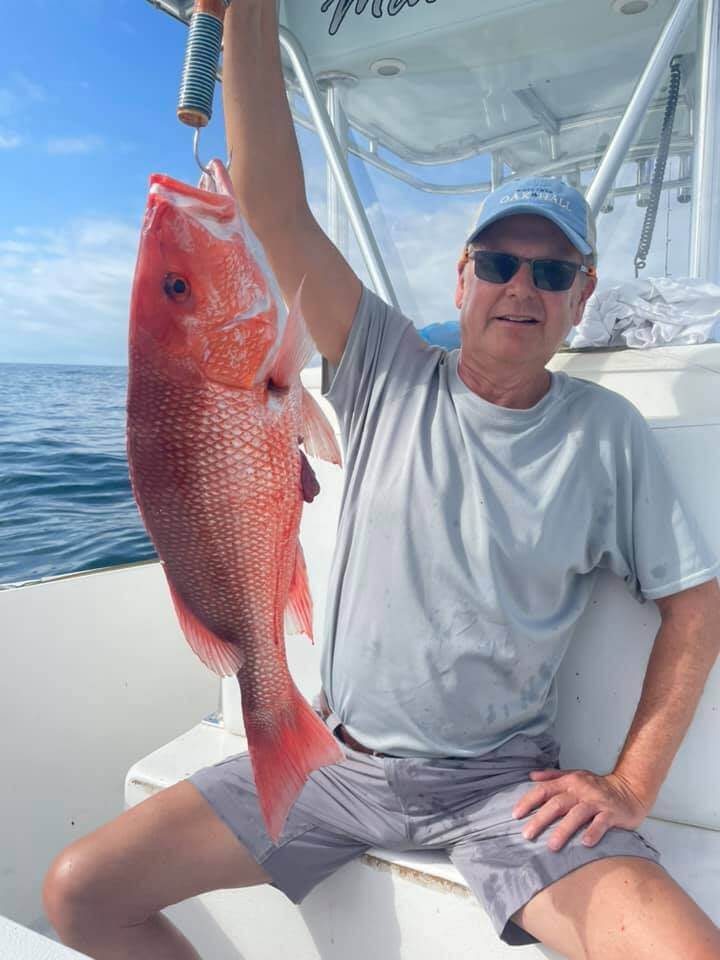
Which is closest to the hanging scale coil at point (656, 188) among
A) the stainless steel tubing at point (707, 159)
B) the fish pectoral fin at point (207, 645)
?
the stainless steel tubing at point (707, 159)

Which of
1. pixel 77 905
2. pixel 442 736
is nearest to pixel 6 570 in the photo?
pixel 77 905

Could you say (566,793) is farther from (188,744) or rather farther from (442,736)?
(188,744)

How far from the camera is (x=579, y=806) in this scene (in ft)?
5.00

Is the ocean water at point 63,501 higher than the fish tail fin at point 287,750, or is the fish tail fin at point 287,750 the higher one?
the fish tail fin at point 287,750

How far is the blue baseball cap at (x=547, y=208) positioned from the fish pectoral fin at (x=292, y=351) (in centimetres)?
99

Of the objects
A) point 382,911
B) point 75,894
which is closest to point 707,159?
point 382,911

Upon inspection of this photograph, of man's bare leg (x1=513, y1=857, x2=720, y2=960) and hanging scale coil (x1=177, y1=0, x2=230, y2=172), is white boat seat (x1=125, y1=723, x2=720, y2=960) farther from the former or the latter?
hanging scale coil (x1=177, y1=0, x2=230, y2=172)

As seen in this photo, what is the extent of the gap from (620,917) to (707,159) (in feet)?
8.12

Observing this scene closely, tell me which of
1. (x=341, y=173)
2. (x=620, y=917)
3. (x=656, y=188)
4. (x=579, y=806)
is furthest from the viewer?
(x=341, y=173)

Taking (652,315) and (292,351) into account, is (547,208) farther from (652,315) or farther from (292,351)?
(292,351)

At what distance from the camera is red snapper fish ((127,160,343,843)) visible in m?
1.00

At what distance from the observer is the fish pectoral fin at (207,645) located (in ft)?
3.51

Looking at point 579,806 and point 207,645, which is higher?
point 207,645

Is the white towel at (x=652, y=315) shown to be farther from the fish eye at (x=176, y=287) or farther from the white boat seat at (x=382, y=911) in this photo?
the fish eye at (x=176, y=287)
